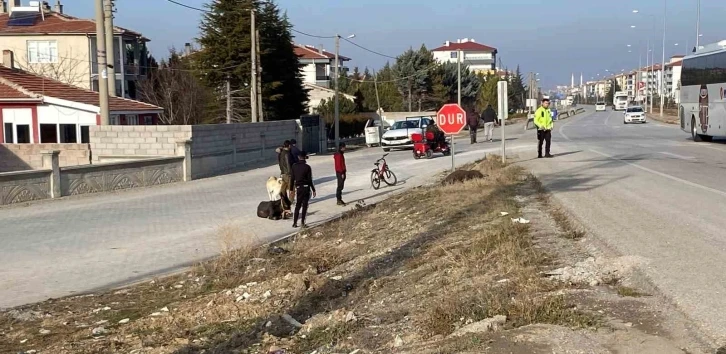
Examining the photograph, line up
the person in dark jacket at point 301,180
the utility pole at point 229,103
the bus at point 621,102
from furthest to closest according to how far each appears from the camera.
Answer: the bus at point 621,102 → the utility pole at point 229,103 → the person in dark jacket at point 301,180

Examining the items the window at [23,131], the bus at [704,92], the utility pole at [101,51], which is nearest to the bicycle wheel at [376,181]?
the utility pole at [101,51]

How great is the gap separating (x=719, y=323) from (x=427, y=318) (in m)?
2.22

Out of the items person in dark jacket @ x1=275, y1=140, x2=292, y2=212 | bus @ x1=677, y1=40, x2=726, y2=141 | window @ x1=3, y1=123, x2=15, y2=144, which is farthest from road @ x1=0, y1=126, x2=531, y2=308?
window @ x1=3, y1=123, x2=15, y2=144

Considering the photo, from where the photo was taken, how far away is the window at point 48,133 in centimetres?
3547

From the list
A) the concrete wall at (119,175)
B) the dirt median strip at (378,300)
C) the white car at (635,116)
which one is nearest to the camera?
the dirt median strip at (378,300)

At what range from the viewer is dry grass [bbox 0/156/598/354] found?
6.89m

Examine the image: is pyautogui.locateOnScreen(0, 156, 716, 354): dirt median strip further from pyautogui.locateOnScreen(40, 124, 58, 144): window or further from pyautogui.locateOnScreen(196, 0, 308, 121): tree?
pyautogui.locateOnScreen(196, 0, 308, 121): tree

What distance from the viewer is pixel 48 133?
1403 inches

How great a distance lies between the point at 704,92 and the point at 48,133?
27773 mm

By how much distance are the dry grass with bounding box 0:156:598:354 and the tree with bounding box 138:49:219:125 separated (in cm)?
3892

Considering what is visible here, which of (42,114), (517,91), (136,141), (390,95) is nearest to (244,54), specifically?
(42,114)

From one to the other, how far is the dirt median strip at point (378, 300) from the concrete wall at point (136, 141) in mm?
13429

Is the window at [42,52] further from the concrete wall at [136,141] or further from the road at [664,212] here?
the road at [664,212]

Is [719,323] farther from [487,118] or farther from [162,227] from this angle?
[487,118]
